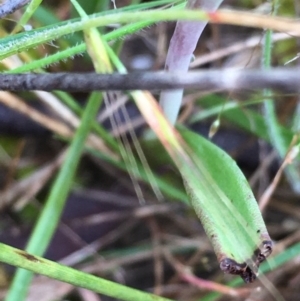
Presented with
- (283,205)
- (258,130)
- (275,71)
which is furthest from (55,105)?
(275,71)

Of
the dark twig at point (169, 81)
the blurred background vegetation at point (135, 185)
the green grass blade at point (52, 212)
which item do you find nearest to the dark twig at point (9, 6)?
the dark twig at point (169, 81)

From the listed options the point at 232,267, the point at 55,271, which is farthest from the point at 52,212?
the point at 232,267

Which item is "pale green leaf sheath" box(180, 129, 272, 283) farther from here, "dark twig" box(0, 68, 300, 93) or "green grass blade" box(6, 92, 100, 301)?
"green grass blade" box(6, 92, 100, 301)

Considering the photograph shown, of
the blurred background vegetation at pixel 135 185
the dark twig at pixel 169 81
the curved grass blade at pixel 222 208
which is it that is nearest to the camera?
the dark twig at pixel 169 81

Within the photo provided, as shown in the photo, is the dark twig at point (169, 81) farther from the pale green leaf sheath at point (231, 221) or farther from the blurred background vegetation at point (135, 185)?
the blurred background vegetation at point (135, 185)

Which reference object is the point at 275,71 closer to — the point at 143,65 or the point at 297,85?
the point at 297,85

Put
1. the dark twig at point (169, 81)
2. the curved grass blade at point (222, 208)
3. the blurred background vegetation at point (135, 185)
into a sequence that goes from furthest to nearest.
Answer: the blurred background vegetation at point (135, 185), the curved grass blade at point (222, 208), the dark twig at point (169, 81)

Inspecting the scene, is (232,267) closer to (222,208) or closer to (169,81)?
(222,208)
